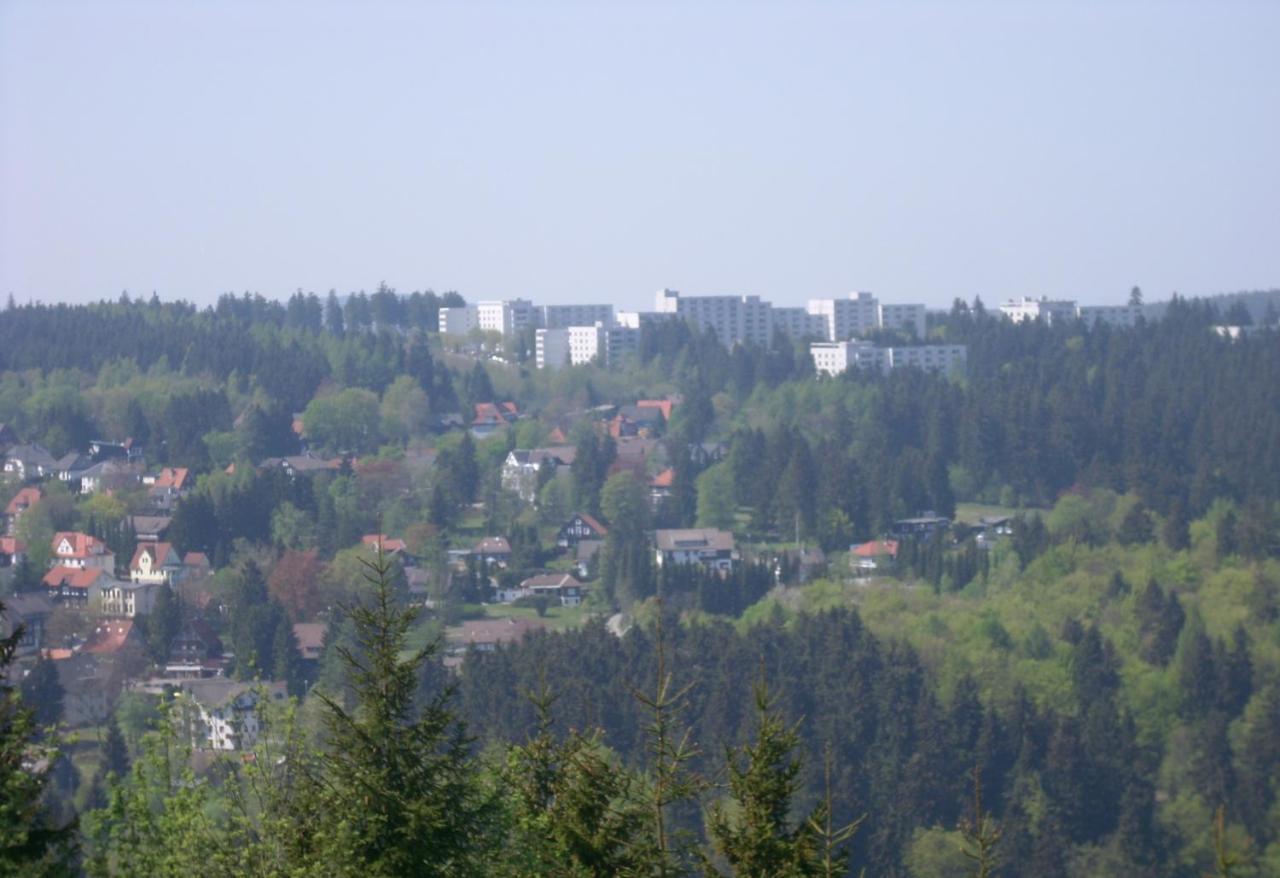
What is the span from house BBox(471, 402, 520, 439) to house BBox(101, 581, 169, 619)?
19.5 m

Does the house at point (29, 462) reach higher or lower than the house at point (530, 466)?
higher

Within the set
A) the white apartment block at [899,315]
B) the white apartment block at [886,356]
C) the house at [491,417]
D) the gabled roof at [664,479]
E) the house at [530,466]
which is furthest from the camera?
the white apartment block at [899,315]

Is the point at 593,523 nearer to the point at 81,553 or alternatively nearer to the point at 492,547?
the point at 492,547

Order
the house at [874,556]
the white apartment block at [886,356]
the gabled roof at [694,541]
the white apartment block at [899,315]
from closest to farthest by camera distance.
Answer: the house at [874,556], the gabled roof at [694,541], the white apartment block at [886,356], the white apartment block at [899,315]

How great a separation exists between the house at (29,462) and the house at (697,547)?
17.5m

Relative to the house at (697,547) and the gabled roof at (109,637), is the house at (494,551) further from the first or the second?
the gabled roof at (109,637)

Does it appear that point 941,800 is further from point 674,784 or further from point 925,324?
point 925,324

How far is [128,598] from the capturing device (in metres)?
38.6

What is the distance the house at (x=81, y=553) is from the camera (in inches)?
1618

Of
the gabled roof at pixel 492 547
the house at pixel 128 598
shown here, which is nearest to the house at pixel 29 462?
the house at pixel 128 598

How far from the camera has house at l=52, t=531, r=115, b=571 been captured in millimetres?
41094

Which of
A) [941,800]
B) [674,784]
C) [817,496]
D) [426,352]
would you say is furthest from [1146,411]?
[674,784]

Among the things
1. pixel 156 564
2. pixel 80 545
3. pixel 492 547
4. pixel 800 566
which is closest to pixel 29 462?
pixel 80 545

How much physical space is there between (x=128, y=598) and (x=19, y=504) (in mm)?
9492
